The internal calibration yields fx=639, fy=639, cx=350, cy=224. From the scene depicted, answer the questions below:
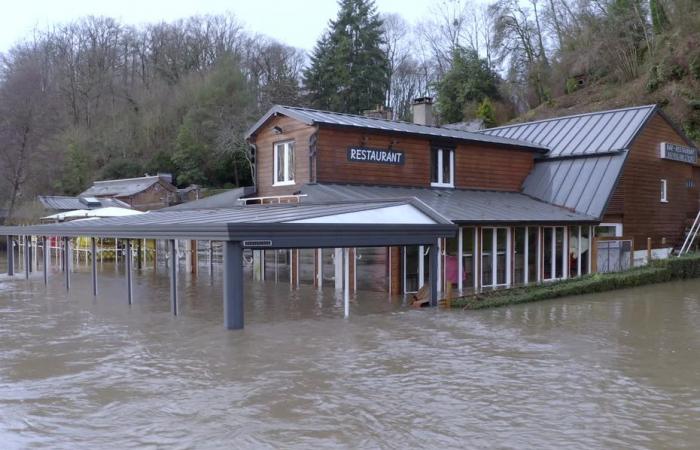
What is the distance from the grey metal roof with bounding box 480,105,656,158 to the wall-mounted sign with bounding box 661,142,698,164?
160 centimetres

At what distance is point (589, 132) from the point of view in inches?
894

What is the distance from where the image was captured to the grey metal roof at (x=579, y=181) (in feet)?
65.7

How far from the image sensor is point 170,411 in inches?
279

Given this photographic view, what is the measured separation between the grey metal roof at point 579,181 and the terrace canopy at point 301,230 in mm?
7589

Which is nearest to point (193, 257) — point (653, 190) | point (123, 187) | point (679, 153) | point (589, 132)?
point (589, 132)

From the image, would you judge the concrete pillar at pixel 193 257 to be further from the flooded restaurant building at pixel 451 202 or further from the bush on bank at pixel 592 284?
the bush on bank at pixel 592 284

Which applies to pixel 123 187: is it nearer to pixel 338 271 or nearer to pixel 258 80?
pixel 258 80

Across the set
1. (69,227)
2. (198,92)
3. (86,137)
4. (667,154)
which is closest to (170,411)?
(69,227)

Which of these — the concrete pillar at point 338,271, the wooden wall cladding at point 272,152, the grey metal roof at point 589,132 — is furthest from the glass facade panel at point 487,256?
the grey metal roof at point 589,132

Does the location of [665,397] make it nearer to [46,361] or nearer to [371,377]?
[371,377]

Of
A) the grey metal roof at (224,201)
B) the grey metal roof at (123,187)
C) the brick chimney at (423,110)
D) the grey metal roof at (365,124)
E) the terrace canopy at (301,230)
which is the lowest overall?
the terrace canopy at (301,230)

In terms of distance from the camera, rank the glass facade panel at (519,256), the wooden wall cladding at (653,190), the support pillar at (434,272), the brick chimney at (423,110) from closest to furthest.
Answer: the support pillar at (434,272) < the glass facade panel at (519,256) < the wooden wall cladding at (653,190) < the brick chimney at (423,110)

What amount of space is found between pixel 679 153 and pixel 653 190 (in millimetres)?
2488

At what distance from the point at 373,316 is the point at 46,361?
6480 mm
